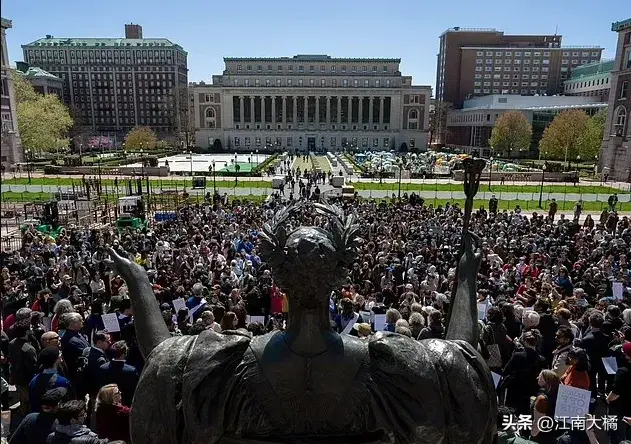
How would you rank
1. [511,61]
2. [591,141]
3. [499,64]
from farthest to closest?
[511,61]
[499,64]
[591,141]

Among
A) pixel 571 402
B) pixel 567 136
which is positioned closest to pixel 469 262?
pixel 571 402

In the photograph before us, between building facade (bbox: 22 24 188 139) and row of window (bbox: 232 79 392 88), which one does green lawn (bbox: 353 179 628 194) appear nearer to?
row of window (bbox: 232 79 392 88)

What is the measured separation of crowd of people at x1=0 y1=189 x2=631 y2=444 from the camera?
583 centimetres

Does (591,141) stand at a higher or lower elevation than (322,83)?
lower

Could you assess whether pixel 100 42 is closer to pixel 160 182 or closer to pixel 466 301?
pixel 160 182

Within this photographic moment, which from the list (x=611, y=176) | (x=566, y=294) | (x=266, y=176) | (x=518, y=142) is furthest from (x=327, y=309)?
(x=518, y=142)

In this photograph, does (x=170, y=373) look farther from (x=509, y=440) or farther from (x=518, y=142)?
(x=518, y=142)

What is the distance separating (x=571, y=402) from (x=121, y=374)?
510 cm

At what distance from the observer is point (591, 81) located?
109500 mm

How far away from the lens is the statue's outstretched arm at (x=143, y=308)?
9.41 feet

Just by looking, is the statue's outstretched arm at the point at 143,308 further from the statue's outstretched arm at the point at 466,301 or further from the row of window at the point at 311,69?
the row of window at the point at 311,69

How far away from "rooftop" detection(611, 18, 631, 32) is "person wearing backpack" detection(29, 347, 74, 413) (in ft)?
235

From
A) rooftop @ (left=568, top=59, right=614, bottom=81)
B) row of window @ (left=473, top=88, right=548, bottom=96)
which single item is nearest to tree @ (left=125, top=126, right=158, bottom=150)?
row of window @ (left=473, top=88, right=548, bottom=96)

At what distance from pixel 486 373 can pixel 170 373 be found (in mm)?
1512
